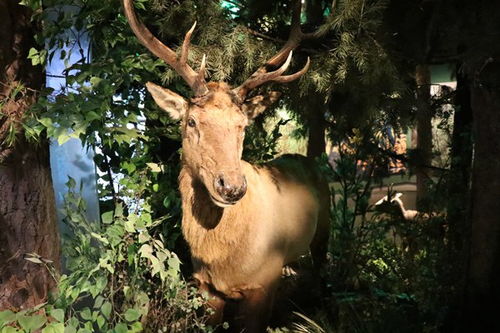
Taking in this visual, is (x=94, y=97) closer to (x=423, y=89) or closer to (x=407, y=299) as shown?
(x=423, y=89)

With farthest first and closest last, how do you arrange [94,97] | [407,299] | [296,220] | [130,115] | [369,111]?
[407,299] → [296,220] → [369,111] → [130,115] → [94,97]

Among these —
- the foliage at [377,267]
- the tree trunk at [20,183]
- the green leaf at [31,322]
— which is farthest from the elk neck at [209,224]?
the foliage at [377,267]

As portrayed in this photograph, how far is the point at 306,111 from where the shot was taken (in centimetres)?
395

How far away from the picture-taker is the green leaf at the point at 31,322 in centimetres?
263

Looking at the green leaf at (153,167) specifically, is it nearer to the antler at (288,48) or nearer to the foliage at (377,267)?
the antler at (288,48)

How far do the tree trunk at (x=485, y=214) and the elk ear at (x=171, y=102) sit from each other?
179 centimetres

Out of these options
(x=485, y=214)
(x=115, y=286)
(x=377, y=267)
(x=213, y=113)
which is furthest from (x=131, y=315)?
(x=377, y=267)

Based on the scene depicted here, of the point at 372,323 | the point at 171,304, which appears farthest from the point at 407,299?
the point at 171,304

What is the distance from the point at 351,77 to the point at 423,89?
1039mm

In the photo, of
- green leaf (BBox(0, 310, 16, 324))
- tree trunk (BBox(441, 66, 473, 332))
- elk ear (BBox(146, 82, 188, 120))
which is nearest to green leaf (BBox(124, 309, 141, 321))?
green leaf (BBox(0, 310, 16, 324))

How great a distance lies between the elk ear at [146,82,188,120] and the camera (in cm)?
316

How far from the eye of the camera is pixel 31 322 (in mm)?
2639

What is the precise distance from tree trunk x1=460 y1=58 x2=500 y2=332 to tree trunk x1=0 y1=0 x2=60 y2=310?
8.67ft

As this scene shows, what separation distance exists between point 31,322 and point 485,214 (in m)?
2.72
